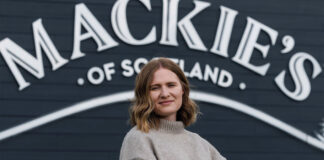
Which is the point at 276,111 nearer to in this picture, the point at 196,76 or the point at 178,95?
the point at 196,76

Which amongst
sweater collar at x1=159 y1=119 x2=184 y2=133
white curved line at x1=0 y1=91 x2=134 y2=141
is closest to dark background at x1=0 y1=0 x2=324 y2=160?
white curved line at x1=0 y1=91 x2=134 y2=141

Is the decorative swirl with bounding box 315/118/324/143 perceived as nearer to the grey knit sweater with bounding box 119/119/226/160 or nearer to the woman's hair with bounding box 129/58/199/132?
the grey knit sweater with bounding box 119/119/226/160

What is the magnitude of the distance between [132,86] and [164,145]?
3019 mm

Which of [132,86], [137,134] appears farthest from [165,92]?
[132,86]

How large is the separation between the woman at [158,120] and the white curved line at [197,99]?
2862mm

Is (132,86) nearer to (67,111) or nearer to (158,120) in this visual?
(67,111)

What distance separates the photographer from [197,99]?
5.31 meters

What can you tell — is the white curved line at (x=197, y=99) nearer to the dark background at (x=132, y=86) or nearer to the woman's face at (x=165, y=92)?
the dark background at (x=132, y=86)

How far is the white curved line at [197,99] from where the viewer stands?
16.7 ft

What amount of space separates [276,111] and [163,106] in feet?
10.9

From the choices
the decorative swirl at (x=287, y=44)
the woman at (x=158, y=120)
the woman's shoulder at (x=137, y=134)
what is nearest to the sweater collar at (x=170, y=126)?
the woman at (x=158, y=120)

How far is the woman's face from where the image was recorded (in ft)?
7.35

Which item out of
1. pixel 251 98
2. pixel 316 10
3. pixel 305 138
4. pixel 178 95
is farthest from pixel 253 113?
pixel 178 95

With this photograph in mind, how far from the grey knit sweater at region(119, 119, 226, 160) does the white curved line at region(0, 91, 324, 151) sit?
2.84 metres
